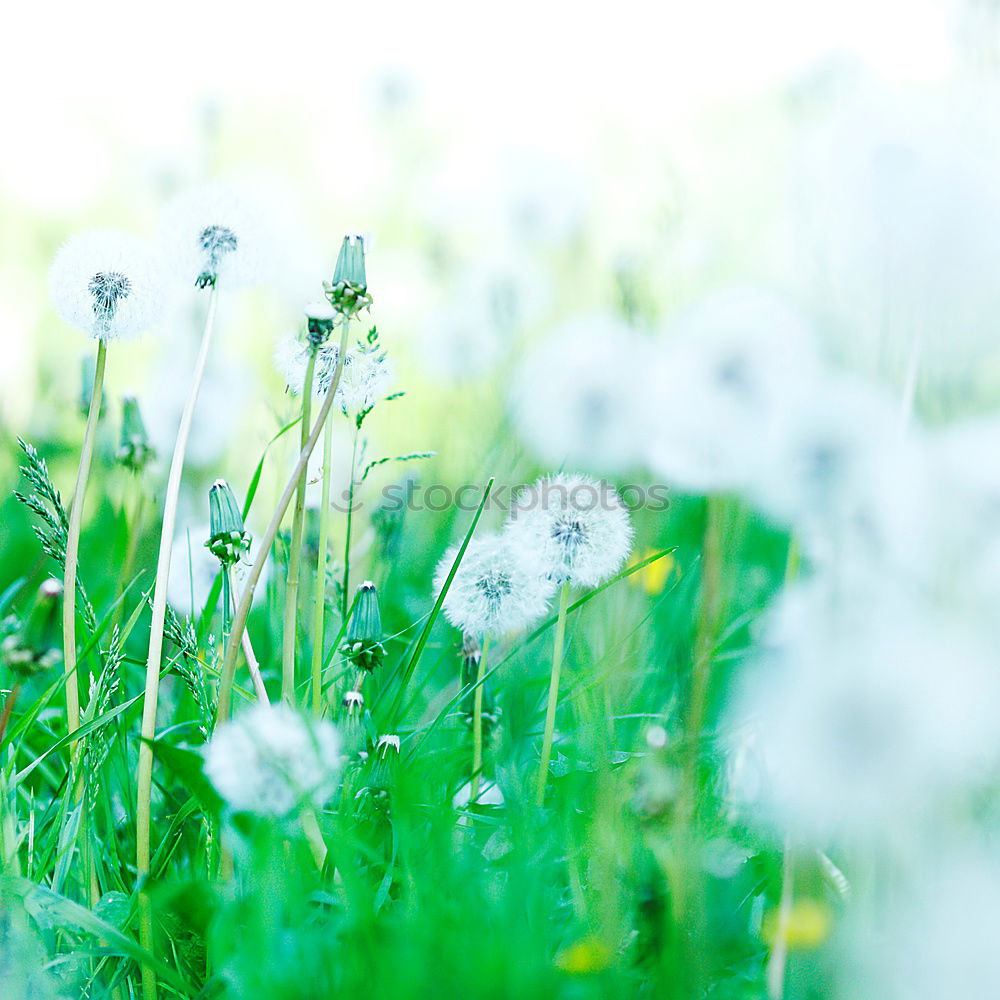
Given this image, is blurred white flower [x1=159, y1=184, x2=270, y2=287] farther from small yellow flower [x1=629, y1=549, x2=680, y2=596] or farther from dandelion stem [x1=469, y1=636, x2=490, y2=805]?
small yellow flower [x1=629, y1=549, x2=680, y2=596]

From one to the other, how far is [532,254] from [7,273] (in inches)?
56.6

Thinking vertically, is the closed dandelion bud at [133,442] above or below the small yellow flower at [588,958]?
above

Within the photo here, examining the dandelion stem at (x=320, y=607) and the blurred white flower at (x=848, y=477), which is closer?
the blurred white flower at (x=848, y=477)

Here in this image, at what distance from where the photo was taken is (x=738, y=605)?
1333 mm

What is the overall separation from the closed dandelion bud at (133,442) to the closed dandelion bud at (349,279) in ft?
1.50

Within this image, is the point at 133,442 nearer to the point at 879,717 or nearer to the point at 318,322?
the point at 318,322

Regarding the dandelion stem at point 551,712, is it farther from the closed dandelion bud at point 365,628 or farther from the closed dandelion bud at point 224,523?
the closed dandelion bud at point 224,523

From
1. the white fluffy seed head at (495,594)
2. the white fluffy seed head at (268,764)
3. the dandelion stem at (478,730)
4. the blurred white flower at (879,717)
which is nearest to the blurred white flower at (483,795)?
the dandelion stem at (478,730)

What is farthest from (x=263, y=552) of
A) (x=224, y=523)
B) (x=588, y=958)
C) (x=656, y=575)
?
(x=656, y=575)

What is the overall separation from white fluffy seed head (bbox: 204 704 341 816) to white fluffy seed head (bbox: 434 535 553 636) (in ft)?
0.76

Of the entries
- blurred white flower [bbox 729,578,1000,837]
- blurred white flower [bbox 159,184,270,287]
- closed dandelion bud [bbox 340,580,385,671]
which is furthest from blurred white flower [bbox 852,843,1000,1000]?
blurred white flower [bbox 159,184,270,287]

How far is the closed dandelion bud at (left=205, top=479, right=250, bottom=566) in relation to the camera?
75 cm

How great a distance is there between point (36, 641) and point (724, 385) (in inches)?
22.6

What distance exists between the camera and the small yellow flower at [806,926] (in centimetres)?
65
